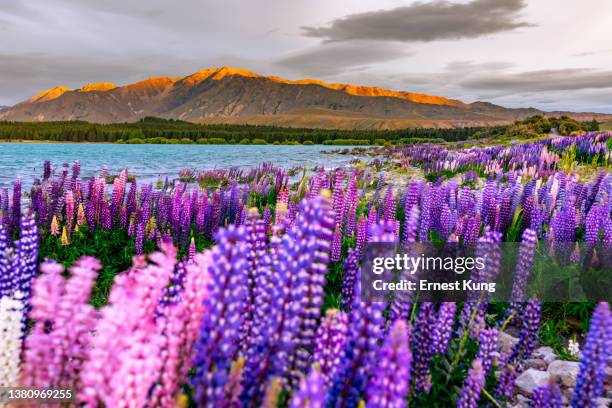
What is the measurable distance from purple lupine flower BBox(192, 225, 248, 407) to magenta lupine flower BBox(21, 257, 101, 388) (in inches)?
23.4

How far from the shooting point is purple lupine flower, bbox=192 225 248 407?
2.23 metres

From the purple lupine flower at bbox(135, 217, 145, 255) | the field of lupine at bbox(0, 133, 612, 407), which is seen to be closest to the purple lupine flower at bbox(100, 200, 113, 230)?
the purple lupine flower at bbox(135, 217, 145, 255)

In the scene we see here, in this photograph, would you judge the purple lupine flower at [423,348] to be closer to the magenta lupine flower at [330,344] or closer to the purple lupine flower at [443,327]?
the purple lupine flower at [443,327]

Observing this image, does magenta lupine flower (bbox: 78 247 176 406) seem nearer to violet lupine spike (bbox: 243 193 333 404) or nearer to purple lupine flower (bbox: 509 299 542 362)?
violet lupine spike (bbox: 243 193 333 404)

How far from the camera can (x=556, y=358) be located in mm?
5199

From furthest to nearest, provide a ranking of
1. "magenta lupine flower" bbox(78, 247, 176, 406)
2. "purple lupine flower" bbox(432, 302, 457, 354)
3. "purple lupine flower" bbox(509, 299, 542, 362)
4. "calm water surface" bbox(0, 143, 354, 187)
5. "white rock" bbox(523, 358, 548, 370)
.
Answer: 1. "calm water surface" bbox(0, 143, 354, 187)
2. "white rock" bbox(523, 358, 548, 370)
3. "purple lupine flower" bbox(509, 299, 542, 362)
4. "purple lupine flower" bbox(432, 302, 457, 354)
5. "magenta lupine flower" bbox(78, 247, 176, 406)

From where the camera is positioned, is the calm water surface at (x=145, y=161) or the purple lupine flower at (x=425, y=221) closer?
the purple lupine flower at (x=425, y=221)

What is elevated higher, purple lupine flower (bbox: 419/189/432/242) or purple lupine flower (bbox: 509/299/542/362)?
purple lupine flower (bbox: 419/189/432/242)

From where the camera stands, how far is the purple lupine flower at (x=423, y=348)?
145 inches

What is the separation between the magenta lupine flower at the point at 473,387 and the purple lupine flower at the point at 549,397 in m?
0.46

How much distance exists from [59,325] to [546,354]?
532 cm

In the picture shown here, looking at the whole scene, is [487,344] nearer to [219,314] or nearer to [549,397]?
[549,397]

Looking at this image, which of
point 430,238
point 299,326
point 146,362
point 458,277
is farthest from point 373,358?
point 430,238

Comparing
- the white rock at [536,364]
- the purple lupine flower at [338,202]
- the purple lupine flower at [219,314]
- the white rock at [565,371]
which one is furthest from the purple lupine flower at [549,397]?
the purple lupine flower at [338,202]
